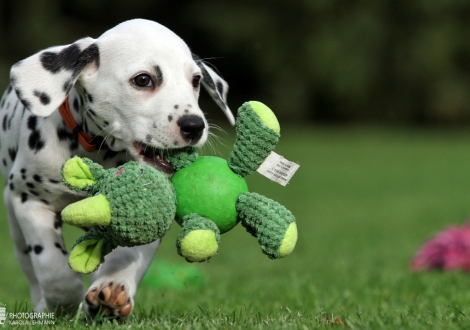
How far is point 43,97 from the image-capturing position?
3.83 meters

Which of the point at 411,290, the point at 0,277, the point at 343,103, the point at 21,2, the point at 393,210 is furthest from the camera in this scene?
the point at 343,103

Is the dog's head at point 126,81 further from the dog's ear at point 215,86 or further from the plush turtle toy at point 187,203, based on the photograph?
the dog's ear at point 215,86

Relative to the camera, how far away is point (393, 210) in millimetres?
12297

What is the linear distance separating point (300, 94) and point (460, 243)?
75.2 ft

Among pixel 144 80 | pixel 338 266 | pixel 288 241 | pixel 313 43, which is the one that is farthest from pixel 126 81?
pixel 313 43

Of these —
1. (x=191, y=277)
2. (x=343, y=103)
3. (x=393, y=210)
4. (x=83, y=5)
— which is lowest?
(x=343, y=103)

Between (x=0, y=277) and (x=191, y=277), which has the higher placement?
(x=191, y=277)

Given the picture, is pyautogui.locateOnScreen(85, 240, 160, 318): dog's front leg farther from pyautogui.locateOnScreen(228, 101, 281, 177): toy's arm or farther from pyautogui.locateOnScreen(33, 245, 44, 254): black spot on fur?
pyautogui.locateOnScreen(228, 101, 281, 177): toy's arm

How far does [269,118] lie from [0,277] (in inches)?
170

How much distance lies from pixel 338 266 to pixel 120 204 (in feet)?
13.8

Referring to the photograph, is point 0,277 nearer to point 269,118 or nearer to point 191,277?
point 191,277

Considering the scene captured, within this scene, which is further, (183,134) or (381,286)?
(381,286)

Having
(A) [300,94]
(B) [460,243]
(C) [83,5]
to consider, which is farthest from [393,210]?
(C) [83,5]

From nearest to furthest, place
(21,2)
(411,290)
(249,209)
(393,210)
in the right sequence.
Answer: (249,209), (411,290), (393,210), (21,2)
